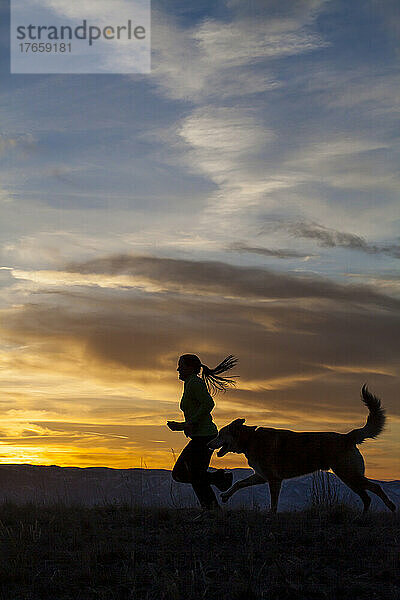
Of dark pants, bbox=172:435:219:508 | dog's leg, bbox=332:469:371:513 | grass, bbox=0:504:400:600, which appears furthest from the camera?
dog's leg, bbox=332:469:371:513

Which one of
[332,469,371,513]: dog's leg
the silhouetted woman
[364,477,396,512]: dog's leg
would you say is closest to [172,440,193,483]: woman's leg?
the silhouetted woman

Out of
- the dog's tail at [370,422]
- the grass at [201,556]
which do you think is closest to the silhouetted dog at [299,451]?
the dog's tail at [370,422]

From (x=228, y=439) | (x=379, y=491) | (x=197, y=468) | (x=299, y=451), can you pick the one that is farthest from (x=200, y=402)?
(x=379, y=491)

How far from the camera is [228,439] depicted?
11.8m

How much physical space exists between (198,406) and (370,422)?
2.93 m

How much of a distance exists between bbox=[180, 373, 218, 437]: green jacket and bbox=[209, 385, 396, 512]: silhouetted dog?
0.70 m

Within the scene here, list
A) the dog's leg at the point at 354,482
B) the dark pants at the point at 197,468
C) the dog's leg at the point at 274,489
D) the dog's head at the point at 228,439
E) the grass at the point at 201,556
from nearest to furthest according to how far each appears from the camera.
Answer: the grass at the point at 201,556
the dark pants at the point at 197,468
the dog's leg at the point at 274,489
the dog's leg at the point at 354,482
the dog's head at the point at 228,439

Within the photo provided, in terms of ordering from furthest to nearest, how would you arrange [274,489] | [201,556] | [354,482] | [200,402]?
[274,489], [354,482], [200,402], [201,556]

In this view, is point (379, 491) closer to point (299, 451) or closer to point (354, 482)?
point (354, 482)

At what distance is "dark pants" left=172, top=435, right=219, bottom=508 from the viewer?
35.7ft

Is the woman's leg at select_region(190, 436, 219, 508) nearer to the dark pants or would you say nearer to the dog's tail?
the dark pants

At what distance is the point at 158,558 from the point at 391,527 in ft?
11.4

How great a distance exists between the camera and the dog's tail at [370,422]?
1148 cm

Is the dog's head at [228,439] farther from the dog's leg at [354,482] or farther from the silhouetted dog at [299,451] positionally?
the dog's leg at [354,482]
